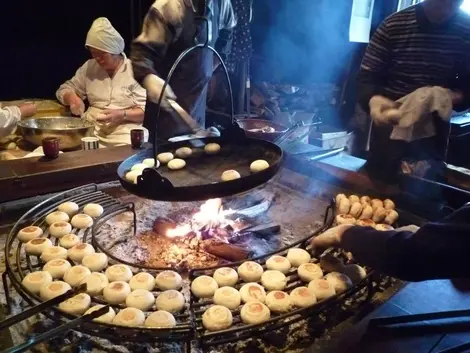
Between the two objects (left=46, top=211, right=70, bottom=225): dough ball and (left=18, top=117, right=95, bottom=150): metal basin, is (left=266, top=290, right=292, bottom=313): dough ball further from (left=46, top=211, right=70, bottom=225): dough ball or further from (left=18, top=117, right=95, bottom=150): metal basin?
(left=18, top=117, right=95, bottom=150): metal basin

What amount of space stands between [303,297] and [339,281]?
0.75ft

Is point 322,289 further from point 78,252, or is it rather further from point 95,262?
point 78,252

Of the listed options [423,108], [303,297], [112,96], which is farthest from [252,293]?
[112,96]

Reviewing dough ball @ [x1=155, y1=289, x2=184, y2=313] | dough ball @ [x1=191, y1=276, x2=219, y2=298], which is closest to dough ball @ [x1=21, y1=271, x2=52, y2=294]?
dough ball @ [x1=155, y1=289, x2=184, y2=313]

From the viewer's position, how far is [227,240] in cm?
257

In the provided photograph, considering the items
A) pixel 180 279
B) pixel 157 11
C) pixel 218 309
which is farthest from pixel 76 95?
pixel 218 309

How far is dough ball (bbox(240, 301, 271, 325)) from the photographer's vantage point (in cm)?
174

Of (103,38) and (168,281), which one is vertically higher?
(103,38)

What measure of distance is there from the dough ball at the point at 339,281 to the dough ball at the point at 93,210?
4.65 feet

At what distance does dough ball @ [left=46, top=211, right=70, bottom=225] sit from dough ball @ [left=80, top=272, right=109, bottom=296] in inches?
25.2

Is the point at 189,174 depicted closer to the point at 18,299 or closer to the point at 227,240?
the point at 227,240

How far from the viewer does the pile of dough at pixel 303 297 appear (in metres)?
1.85

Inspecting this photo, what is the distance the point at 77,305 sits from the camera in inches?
69.2

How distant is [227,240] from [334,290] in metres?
0.81
